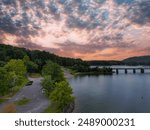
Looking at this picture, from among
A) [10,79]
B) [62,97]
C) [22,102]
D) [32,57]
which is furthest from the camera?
[32,57]

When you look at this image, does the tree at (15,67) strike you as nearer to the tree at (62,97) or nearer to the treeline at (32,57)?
the treeline at (32,57)

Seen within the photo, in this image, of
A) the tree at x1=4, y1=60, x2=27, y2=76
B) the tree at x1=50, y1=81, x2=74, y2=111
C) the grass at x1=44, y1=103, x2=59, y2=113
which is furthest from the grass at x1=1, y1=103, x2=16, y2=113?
the tree at x1=4, y1=60, x2=27, y2=76

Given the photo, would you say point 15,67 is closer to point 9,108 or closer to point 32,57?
point 9,108

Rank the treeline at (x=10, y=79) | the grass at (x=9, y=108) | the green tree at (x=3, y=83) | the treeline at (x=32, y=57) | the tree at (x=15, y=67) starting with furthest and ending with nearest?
the treeline at (x=32, y=57)
the tree at (x=15, y=67)
the treeline at (x=10, y=79)
the green tree at (x=3, y=83)
the grass at (x=9, y=108)

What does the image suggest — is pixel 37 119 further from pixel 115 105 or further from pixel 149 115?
pixel 115 105

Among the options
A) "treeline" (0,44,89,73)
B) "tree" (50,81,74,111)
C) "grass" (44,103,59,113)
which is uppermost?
"treeline" (0,44,89,73)

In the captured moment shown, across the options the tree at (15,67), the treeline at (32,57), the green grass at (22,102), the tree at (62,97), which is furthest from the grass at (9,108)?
the treeline at (32,57)

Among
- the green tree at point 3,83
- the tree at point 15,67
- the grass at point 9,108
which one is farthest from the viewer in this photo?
the tree at point 15,67

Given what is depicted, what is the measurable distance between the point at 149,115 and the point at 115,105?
11.7 meters

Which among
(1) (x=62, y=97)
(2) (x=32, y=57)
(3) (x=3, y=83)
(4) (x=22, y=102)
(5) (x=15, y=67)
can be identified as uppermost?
(2) (x=32, y=57)

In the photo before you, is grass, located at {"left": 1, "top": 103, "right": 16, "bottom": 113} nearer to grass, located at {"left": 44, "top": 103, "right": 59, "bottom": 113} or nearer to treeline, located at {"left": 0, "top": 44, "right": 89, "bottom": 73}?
grass, located at {"left": 44, "top": 103, "right": 59, "bottom": 113}

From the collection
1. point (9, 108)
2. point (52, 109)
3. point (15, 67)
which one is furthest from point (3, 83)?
point (15, 67)

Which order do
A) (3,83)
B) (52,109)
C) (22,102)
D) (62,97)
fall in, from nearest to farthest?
(52,109) < (62,97) < (22,102) < (3,83)

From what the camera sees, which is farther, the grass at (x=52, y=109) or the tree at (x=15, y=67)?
the tree at (x=15, y=67)
